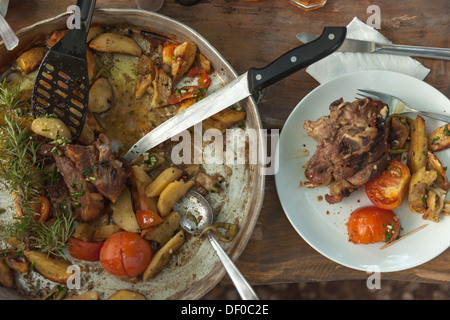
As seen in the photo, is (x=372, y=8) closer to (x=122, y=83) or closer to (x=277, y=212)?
(x=277, y=212)

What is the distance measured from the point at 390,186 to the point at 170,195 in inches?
44.2

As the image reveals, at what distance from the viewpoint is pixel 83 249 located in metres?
1.96

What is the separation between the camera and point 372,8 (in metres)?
2.25

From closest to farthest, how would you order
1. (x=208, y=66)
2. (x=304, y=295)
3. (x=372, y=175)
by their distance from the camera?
(x=372, y=175)
(x=208, y=66)
(x=304, y=295)

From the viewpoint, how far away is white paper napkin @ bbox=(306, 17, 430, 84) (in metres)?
2.17

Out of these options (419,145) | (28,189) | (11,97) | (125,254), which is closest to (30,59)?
(11,97)

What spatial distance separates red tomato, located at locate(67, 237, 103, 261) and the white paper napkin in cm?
148

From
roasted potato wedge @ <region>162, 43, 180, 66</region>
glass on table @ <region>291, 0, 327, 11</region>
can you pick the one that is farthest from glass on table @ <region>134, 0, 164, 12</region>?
glass on table @ <region>291, 0, 327, 11</region>

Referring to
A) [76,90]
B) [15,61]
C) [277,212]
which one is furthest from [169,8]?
[277,212]

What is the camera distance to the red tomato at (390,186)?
197 centimetres

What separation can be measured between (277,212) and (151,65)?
1067 mm

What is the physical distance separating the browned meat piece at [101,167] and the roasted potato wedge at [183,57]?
1.80 feet

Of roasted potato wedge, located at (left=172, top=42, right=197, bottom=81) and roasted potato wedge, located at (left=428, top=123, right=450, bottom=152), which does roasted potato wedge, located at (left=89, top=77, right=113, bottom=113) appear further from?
roasted potato wedge, located at (left=428, top=123, right=450, bottom=152)

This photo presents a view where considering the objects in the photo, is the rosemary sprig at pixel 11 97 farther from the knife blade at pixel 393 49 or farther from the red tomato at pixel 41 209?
the knife blade at pixel 393 49
